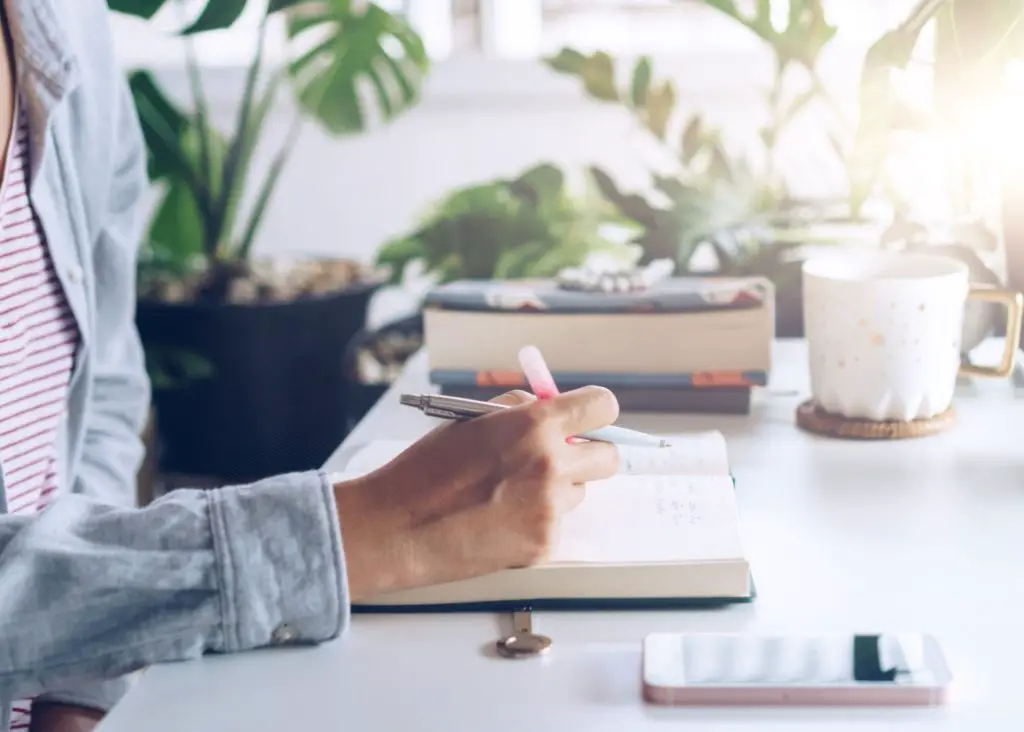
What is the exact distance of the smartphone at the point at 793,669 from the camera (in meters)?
0.51

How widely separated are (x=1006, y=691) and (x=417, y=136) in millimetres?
1696

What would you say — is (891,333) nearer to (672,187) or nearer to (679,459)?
(679,459)

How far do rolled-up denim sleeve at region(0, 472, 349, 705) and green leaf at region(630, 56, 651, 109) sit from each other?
0.79 m

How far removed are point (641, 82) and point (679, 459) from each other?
0.61 meters

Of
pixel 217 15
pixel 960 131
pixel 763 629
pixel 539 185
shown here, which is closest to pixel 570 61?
pixel 539 185

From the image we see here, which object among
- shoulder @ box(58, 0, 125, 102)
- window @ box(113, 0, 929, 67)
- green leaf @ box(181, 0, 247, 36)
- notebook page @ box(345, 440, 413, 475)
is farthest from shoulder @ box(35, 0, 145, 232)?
window @ box(113, 0, 929, 67)

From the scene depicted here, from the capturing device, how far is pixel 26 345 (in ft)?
2.95

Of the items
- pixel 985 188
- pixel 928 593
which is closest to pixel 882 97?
pixel 985 188

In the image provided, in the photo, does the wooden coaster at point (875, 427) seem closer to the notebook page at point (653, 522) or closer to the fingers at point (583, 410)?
the notebook page at point (653, 522)

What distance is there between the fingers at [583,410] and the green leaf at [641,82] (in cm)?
70

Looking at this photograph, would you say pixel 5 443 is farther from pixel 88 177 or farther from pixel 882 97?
→ pixel 882 97

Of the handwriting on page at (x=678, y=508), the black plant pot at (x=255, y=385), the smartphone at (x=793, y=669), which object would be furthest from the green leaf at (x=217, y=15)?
the smartphone at (x=793, y=669)

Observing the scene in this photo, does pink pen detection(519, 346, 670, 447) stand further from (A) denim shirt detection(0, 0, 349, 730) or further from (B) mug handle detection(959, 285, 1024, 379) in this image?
(B) mug handle detection(959, 285, 1024, 379)

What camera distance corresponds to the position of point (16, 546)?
0.58 meters
